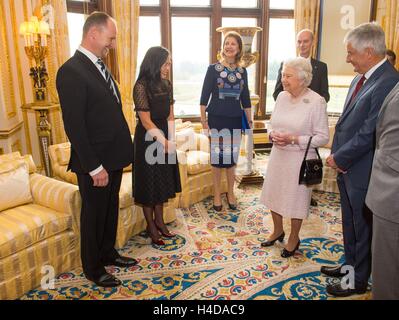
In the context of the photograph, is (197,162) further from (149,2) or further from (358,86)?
(149,2)

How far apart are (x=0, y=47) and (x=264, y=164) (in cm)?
374

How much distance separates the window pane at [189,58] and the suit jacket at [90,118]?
3.85 m

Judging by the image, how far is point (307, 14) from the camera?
19.7 feet

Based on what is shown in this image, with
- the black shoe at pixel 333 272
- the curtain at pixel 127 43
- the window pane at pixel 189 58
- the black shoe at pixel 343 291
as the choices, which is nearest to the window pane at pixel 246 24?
the window pane at pixel 189 58

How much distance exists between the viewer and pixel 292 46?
635cm

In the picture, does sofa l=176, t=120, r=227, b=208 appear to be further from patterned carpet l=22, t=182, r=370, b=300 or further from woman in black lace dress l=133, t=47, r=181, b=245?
woman in black lace dress l=133, t=47, r=181, b=245

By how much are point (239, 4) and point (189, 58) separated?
1196 millimetres

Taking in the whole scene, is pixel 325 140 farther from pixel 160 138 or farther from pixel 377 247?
pixel 160 138

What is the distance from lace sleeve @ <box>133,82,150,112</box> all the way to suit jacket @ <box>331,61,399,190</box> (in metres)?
1.35

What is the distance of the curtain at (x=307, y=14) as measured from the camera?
5961 mm

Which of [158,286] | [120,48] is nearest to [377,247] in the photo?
[158,286]

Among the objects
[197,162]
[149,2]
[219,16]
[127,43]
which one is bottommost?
[197,162]

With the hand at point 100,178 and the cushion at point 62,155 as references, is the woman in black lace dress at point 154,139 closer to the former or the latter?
the hand at point 100,178

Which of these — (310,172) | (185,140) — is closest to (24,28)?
(185,140)
